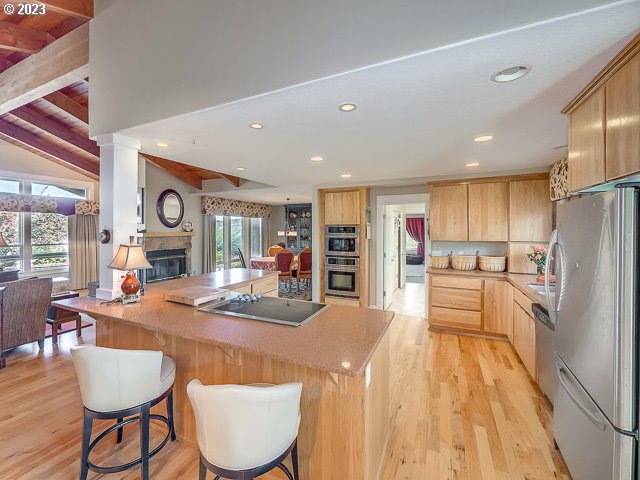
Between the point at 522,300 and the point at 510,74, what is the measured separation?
95.7 inches

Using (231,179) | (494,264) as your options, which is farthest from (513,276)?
(231,179)

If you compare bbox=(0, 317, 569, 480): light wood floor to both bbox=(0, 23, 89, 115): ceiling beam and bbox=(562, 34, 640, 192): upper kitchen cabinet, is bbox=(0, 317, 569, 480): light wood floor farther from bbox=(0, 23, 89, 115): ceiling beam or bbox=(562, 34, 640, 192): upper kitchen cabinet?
bbox=(0, 23, 89, 115): ceiling beam

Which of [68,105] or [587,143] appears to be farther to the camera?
[68,105]

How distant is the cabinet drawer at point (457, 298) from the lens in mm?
3833

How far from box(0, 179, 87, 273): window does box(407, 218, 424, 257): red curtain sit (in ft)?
32.7

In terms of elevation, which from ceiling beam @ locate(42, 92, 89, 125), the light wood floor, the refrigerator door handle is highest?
ceiling beam @ locate(42, 92, 89, 125)

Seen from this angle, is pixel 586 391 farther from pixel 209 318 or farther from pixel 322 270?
pixel 322 270

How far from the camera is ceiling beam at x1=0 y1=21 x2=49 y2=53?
2.65 meters

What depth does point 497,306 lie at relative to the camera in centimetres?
371

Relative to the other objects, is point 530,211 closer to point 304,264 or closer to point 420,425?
point 420,425

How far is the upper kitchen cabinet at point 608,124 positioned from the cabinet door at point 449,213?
2424mm

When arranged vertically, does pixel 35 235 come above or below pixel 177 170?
below

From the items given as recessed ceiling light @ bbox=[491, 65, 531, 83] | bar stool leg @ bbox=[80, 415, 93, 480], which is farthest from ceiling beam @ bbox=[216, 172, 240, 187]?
recessed ceiling light @ bbox=[491, 65, 531, 83]

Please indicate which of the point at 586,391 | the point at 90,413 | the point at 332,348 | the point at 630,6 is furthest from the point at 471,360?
the point at 90,413
